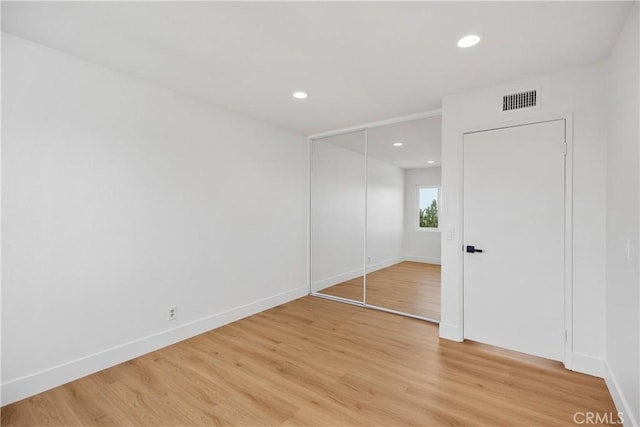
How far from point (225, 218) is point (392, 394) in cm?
247

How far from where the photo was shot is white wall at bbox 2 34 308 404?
212 centimetres

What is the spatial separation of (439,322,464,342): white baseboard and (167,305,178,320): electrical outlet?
8.97ft

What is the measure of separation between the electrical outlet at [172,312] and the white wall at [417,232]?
3598 millimetres

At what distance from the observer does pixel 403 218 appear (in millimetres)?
5207

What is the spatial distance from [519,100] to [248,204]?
3058mm

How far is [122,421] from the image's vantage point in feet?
6.26

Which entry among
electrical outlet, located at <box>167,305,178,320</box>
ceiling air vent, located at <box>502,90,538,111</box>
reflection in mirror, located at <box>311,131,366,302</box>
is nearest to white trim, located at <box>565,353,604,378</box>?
ceiling air vent, located at <box>502,90,538,111</box>

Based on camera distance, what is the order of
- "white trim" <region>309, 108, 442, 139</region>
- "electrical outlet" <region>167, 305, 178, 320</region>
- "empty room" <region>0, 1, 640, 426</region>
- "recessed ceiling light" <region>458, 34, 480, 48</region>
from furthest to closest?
"white trim" <region>309, 108, 442, 139</region> < "electrical outlet" <region>167, 305, 178, 320</region> < "recessed ceiling light" <region>458, 34, 480, 48</region> < "empty room" <region>0, 1, 640, 426</region>

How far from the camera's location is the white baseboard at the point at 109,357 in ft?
6.91

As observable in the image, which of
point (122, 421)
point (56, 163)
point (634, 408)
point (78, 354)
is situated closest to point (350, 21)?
point (56, 163)

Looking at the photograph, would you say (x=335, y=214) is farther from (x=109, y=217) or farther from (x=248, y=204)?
(x=109, y=217)

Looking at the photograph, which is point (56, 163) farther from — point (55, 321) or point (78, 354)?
point (78, 354)

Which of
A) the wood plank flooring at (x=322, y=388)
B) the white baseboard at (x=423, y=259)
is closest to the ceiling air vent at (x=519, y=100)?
the wood plank flooring at (x=322, y=388)

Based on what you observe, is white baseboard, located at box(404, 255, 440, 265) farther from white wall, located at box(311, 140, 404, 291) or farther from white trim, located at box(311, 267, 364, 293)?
white trim, located at box(311, 267, 364, 293)
